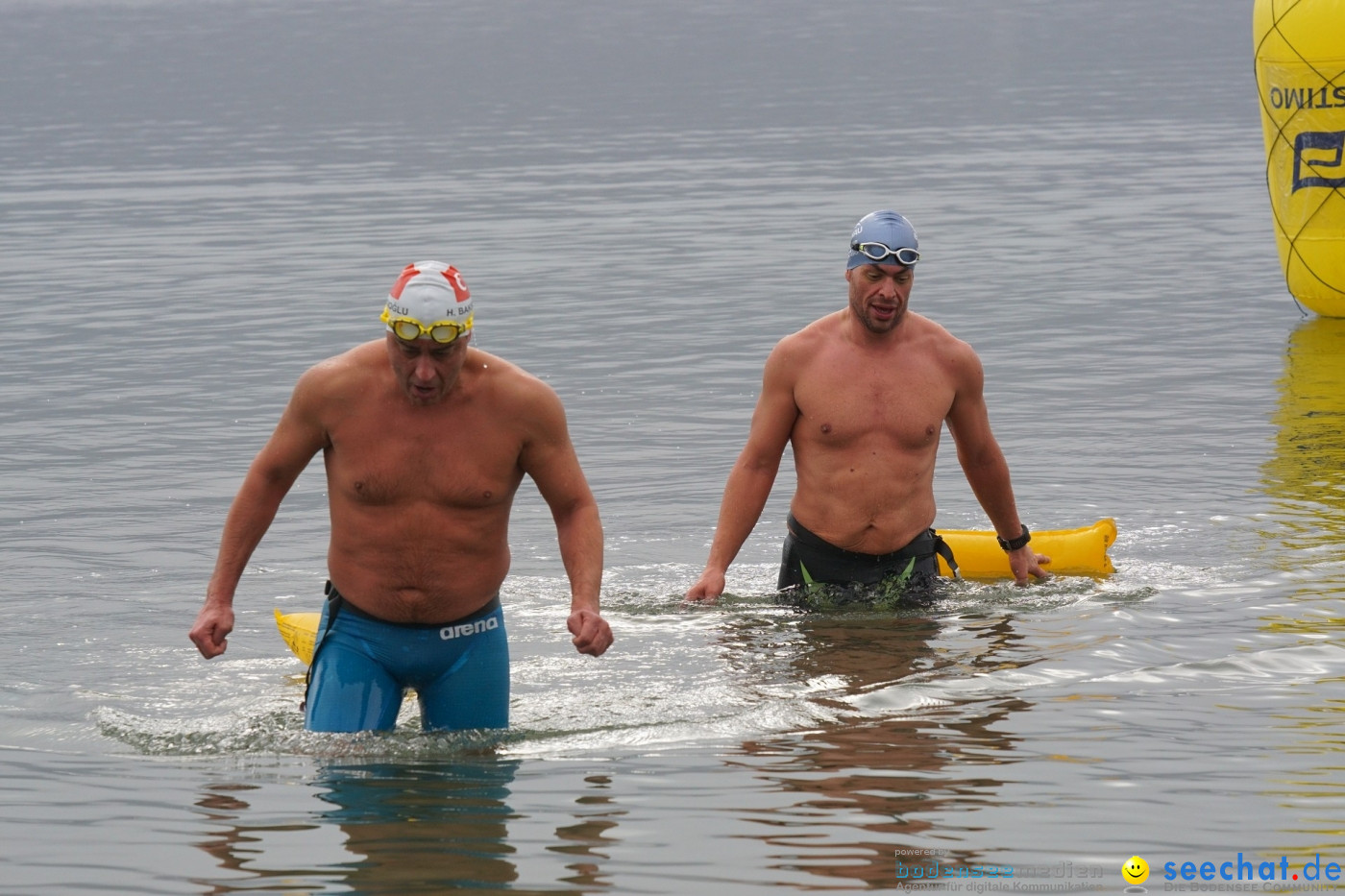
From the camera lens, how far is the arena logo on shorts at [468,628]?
7.27m

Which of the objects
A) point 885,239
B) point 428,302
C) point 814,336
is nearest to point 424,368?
point 428,302

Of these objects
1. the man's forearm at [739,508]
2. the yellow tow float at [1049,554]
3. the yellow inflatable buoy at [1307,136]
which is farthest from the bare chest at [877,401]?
the yellow inflatable buoy at [1307,136]

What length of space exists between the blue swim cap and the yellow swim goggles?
105 inches

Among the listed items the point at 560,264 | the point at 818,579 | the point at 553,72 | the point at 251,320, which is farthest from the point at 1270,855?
the point at 553,72

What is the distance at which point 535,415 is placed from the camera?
7055 mm

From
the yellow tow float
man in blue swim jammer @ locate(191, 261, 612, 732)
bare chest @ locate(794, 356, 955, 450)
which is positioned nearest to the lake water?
the yellow tow float

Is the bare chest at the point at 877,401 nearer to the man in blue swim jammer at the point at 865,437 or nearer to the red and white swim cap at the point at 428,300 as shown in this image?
the man in blue swim jammer at the point at 865,437

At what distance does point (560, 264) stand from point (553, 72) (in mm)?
36707

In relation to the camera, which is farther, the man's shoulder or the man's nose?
the man's shoulder

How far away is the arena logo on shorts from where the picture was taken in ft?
23.8

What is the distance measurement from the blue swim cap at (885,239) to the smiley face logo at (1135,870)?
3465 millimetres

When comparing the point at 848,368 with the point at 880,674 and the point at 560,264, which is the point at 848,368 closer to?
the point at 880,674

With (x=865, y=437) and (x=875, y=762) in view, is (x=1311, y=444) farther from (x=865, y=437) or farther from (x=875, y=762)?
(x=875, y=762)

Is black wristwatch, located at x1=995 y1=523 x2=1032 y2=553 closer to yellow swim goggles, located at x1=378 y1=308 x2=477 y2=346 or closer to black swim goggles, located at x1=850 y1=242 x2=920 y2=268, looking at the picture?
black swim goggles, located at x1=850 y1=242 x2=920 y2=268
